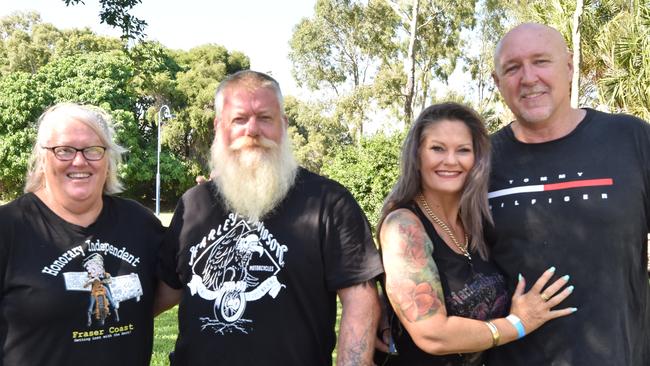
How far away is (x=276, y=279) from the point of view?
2.76 m

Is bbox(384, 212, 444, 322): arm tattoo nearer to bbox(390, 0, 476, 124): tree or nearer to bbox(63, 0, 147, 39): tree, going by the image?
bbox(63, 0, 147, 39): tree

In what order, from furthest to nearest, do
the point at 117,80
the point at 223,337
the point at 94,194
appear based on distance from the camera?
the point at 117,80 < the point at 94,194 < the point at 223,337

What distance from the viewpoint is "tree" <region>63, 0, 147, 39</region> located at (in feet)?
20.5

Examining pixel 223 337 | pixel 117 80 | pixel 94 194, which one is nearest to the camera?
pixel 223 337

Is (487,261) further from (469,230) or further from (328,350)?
(328,350)

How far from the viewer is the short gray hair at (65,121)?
2990 millimetres

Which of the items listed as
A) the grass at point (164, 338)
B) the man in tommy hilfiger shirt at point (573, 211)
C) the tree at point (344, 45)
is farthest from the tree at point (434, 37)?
the man in tommy hilfiger shirt at point (573, 211)

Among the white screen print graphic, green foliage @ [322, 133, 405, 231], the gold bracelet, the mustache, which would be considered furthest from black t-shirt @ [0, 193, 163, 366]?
green foliage @ [322, 133, 405, 231]

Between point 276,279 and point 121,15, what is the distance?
4570 millimetres

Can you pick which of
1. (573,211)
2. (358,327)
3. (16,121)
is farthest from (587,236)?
(16,121)

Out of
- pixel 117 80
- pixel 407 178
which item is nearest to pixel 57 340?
pixel 407 178

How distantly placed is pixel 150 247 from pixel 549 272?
1.92m

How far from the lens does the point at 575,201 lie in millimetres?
2822

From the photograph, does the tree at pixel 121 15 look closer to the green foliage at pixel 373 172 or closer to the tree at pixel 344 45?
the green foliage at pixel 373 172
